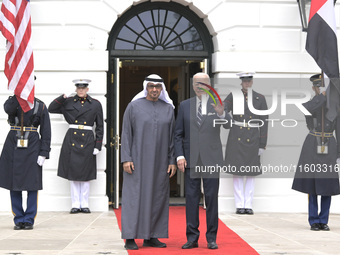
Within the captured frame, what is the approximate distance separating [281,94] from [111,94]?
9.22 ft

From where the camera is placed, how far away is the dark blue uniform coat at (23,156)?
923 cm

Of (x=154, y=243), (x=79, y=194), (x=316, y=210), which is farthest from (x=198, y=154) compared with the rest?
(x=79, y=194)

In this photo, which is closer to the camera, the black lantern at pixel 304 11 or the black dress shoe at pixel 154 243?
the black dress shoe at pixel 154 243

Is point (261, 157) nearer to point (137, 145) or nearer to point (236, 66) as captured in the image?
point (236, 66)

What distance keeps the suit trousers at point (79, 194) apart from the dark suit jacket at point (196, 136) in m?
3.98

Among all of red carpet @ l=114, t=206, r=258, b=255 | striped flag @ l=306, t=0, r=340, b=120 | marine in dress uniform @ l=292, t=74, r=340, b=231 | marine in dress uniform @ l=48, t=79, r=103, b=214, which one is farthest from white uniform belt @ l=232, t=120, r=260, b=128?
marine in dress uniform @ l=48, t=79, r=103, b=214

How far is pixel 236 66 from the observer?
11.9 m

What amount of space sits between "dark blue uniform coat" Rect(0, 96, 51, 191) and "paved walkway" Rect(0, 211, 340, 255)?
0.60 m

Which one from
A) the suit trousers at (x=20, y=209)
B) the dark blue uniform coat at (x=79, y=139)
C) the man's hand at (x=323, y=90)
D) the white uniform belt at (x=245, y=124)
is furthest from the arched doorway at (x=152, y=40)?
the man's hand at (x=323, y=90)

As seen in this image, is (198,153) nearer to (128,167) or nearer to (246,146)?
(128,167)

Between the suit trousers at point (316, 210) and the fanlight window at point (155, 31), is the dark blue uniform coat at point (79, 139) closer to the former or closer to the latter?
the fanlight window at point (155, 31)

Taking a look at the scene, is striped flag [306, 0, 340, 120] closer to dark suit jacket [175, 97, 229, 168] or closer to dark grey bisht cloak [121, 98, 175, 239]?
dark suit jacket [175, 97, 229, 168]

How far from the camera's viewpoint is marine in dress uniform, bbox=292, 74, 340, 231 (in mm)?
9234

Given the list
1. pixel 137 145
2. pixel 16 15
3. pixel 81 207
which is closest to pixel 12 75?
pixel 16 15
